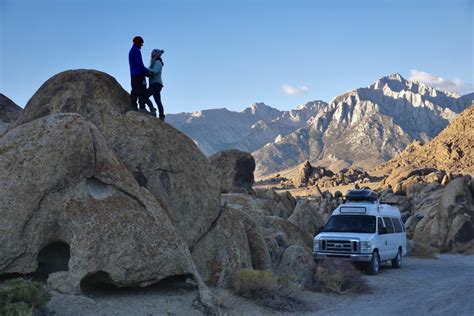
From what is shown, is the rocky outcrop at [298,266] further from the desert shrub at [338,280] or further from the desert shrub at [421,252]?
the desert shrub at [421,252]

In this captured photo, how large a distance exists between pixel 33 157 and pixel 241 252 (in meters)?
5.79

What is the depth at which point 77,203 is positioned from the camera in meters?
11.2

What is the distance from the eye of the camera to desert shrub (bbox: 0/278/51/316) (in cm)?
936

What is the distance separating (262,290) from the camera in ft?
44.7

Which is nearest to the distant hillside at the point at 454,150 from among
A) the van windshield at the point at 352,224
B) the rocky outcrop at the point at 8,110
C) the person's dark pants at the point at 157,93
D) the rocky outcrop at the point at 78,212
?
the van windshield at the point at 352,224

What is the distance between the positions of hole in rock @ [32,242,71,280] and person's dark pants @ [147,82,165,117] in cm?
465

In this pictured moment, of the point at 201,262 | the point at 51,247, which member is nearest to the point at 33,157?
the point at 51,247

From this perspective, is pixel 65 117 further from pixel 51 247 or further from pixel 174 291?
pixel 174 291

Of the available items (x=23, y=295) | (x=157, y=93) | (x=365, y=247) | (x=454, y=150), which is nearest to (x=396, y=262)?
(x=365, y=247)

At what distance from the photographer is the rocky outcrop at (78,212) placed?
35.8 ft

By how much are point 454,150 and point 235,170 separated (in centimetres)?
5351

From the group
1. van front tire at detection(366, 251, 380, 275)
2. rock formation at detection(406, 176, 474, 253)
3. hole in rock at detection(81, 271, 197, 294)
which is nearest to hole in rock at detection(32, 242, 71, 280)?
hole in rock at detection(81, 271, 197, 294)

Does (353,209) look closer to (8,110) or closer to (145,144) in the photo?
(145,144)

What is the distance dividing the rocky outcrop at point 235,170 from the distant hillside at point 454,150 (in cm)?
4538
